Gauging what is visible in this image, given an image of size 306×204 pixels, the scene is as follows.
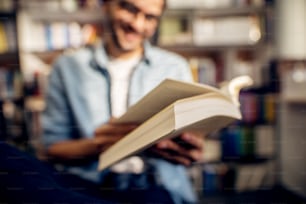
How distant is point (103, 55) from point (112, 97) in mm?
137

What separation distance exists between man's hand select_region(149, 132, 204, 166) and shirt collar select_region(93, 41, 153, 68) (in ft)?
0.82

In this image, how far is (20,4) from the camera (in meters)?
1.65

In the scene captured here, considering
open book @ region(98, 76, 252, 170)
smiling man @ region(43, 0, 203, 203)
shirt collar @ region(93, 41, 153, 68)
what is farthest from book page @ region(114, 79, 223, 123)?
shirt collar @ region(93, 41, 153, 68)

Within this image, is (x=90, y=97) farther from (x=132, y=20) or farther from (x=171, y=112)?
(x=171, y=112)

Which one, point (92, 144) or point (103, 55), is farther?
point (103, 55)

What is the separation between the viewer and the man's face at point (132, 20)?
667 mm

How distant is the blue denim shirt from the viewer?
0.61 metres

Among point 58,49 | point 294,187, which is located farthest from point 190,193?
point 58,49

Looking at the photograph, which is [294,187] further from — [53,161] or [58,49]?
[58,49]

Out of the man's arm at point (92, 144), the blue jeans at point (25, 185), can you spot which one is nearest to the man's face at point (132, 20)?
the man's arm at point (92, 144)

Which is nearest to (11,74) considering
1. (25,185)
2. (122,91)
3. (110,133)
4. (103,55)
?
(103,55)

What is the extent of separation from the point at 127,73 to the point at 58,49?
112 cm

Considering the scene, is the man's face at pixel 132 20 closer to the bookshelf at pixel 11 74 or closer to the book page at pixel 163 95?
the book page at pixel 163 95

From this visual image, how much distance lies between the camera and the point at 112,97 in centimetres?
63
